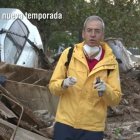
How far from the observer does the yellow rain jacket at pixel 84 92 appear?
388 centimetres

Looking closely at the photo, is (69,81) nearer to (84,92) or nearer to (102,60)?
(84,92)

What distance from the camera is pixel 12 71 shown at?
8.54 m

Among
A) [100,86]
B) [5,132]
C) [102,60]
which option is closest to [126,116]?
[5,132]

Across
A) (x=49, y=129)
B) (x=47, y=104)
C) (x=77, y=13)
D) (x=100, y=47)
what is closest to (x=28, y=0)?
(x=77, y=13)

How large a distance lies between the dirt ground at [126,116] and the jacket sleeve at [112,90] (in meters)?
3.07

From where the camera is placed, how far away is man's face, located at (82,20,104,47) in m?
3.92

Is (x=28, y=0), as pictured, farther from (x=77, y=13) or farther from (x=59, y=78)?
(x=59, y=78)

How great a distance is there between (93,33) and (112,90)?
1.60 feet

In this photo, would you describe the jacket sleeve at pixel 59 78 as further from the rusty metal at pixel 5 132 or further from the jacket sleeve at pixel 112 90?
the rusty metal at pixel 5 132

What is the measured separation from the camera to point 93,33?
154 inches

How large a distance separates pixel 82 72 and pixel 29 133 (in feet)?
6.66

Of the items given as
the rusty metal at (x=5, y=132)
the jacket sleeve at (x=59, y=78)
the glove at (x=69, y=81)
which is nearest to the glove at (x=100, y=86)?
the glove at (x=69, y=81)

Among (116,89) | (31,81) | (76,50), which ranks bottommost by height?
(31,81)

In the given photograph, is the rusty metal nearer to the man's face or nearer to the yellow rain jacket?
the yellow rain jacket
